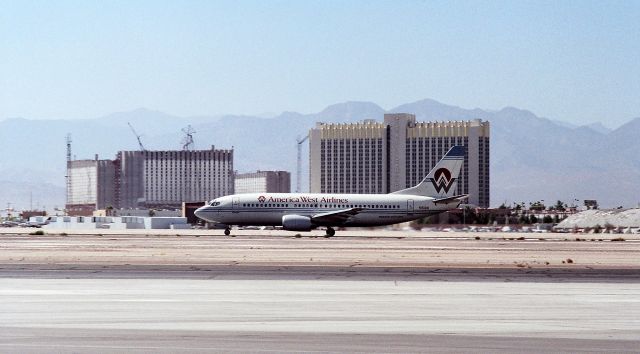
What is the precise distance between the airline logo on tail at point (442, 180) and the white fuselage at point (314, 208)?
202 cm

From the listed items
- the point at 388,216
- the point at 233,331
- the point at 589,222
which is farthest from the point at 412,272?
the point at 589,222

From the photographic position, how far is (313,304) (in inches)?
1089

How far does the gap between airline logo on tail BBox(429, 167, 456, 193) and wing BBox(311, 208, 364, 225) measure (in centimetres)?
870

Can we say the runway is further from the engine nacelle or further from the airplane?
the engine nacelle

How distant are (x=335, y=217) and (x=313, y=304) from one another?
6236 centimetres

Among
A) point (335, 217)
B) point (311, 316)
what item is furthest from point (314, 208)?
point (311, 316)

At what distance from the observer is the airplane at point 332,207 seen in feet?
290

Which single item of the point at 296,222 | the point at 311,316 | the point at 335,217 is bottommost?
the point at 311,316

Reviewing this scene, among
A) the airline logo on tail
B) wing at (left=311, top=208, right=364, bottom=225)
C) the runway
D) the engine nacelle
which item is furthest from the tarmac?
the airline logo on tail

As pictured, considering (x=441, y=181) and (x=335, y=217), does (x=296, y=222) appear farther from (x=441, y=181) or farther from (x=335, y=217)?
(x=441, y=181)

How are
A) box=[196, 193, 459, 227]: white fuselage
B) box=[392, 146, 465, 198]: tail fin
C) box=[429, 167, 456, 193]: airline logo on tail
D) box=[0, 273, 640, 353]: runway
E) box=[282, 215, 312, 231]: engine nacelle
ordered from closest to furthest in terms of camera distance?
box=[0, 273, 640, 353]: runway, box=[196, 193, 459, 227]: white fuselage, box=[282, 215, 312, 231]: engine nacelle, box=[392, 146, 465, 198]: tail fin, box=[429, 167, 456, 193]: airline logo on tail

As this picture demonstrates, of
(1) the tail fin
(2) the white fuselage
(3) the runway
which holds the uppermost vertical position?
(1) the tail fin

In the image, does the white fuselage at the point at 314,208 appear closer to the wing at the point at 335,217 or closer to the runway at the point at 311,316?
the wing at the point at 335,217

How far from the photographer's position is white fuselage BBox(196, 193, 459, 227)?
290ft
